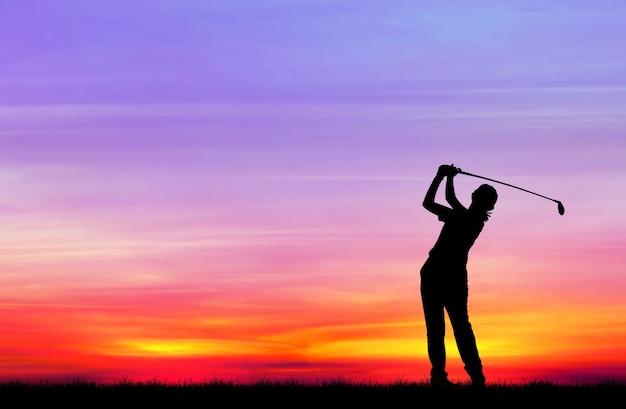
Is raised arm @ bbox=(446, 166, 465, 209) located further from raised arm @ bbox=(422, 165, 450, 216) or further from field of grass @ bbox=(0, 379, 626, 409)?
field of grass @ bbox=(0, 379, 626, 409)

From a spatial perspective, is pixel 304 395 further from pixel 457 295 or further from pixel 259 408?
pixel 457 295

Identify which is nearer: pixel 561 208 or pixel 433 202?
pixel 433 202

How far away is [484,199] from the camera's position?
16156 millimetres

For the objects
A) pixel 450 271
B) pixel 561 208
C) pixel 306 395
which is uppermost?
pixel 561 208

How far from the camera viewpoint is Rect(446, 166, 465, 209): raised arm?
16.0m

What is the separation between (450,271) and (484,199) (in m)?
1.16

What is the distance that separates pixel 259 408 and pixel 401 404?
1890 millimetres

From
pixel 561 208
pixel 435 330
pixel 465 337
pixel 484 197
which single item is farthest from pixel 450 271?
pixel 561 208

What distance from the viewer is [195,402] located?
1515 centimetres

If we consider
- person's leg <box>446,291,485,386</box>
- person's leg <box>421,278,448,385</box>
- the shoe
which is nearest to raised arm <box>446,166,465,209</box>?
person's leg <box>421,278,448,385</box>

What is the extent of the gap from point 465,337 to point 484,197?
2086mm

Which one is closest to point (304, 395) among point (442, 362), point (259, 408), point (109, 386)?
point (259, 408)

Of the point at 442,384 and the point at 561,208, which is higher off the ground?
the point at 561,208

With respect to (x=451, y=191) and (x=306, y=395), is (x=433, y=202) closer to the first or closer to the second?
(x=451, y=191)
